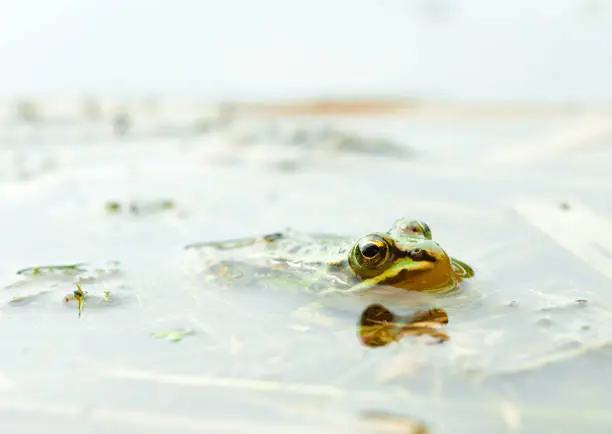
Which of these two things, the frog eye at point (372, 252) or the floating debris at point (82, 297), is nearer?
the frog eye at point (372, 252)

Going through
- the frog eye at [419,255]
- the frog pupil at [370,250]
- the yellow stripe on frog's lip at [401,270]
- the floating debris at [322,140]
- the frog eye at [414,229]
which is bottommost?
the yellow stripe on frog's lip at [401,270]

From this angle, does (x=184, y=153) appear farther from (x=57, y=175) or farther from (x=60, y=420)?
(x=60, y=420)

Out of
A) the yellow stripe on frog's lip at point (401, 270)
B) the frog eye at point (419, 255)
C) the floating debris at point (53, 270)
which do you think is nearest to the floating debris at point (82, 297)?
the floating debris at point (53, 270)

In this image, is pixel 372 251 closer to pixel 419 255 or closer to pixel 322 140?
pixel 419 255

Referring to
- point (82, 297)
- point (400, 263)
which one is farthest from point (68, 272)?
point (400, 263)

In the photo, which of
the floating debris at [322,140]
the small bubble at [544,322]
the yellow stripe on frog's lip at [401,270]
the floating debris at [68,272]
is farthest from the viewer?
the floating debris at [322,140]

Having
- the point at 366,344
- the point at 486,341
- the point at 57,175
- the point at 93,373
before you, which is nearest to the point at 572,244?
the point at 486,341

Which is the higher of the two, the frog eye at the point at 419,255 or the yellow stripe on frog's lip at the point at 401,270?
the frog eye at the point at 419,255

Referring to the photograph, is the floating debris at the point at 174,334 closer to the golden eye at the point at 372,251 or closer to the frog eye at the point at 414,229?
the golden eye at the point at 372,251

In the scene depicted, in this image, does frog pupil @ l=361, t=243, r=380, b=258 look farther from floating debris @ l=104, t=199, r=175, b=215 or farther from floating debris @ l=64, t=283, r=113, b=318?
floating debris @ l=104, t=199, r=175, b=215
